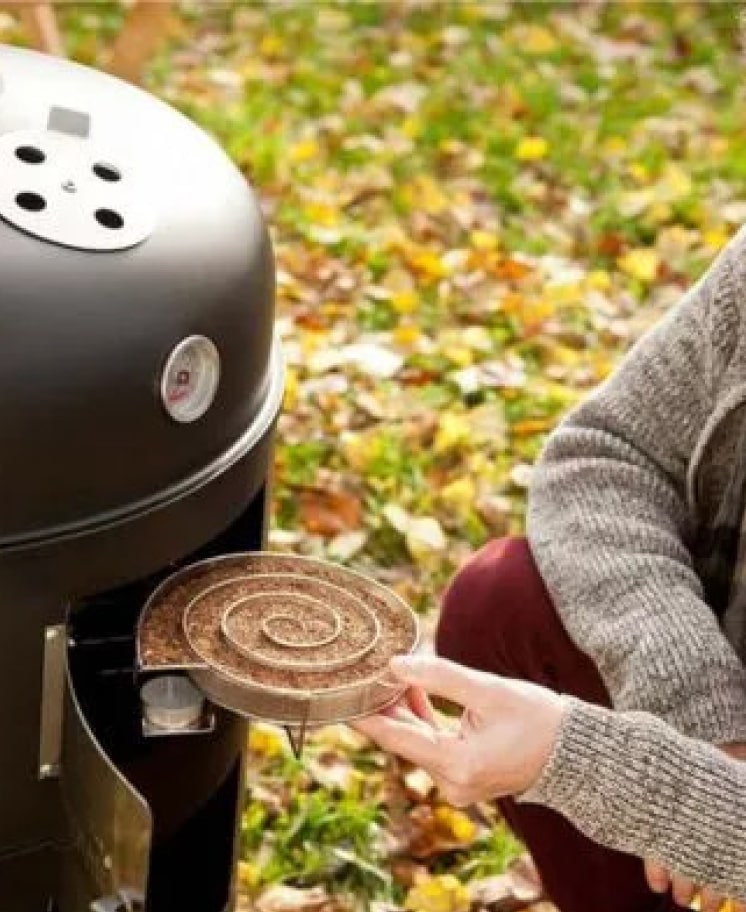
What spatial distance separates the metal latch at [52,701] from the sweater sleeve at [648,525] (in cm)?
52

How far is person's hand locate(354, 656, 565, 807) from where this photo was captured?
1528mm

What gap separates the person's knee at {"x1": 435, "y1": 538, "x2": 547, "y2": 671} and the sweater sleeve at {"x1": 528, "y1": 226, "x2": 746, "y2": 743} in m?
0.04

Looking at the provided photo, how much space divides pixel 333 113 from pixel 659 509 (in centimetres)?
254

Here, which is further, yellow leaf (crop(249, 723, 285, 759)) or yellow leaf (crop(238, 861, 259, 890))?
yellow leaf (crop(249, 723, 285, 759))

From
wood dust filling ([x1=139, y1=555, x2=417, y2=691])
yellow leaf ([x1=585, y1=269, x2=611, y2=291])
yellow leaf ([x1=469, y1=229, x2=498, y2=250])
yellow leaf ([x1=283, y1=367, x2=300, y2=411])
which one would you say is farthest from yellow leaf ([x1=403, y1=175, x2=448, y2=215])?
wood dust filling ([x1=139, y1=555, x2=417, y2=691])

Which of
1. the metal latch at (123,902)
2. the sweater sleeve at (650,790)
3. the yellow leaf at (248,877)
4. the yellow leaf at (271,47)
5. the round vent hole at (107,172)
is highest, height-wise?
the round vent hole at (107,172)

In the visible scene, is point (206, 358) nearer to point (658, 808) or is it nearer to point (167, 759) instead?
point (167, 759)

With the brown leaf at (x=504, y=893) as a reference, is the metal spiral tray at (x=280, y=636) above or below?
above

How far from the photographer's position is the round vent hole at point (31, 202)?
150 centimetres

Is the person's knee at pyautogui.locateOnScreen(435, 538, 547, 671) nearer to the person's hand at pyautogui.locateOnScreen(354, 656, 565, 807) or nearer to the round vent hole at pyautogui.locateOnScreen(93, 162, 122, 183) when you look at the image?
the person's hand at pyautogui.locateOnScreen(354, 656, 565, 807)

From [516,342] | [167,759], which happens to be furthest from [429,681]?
[516,342]

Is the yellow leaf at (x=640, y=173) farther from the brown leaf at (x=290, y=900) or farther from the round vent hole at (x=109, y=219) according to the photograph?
A: the round vent hole at (x=109, y=219)

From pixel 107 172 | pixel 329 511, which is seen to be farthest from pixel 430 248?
pixel 107 172

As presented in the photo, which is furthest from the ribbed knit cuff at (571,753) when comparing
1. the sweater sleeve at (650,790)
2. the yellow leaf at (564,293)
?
the yellow leaf at (564,293)
